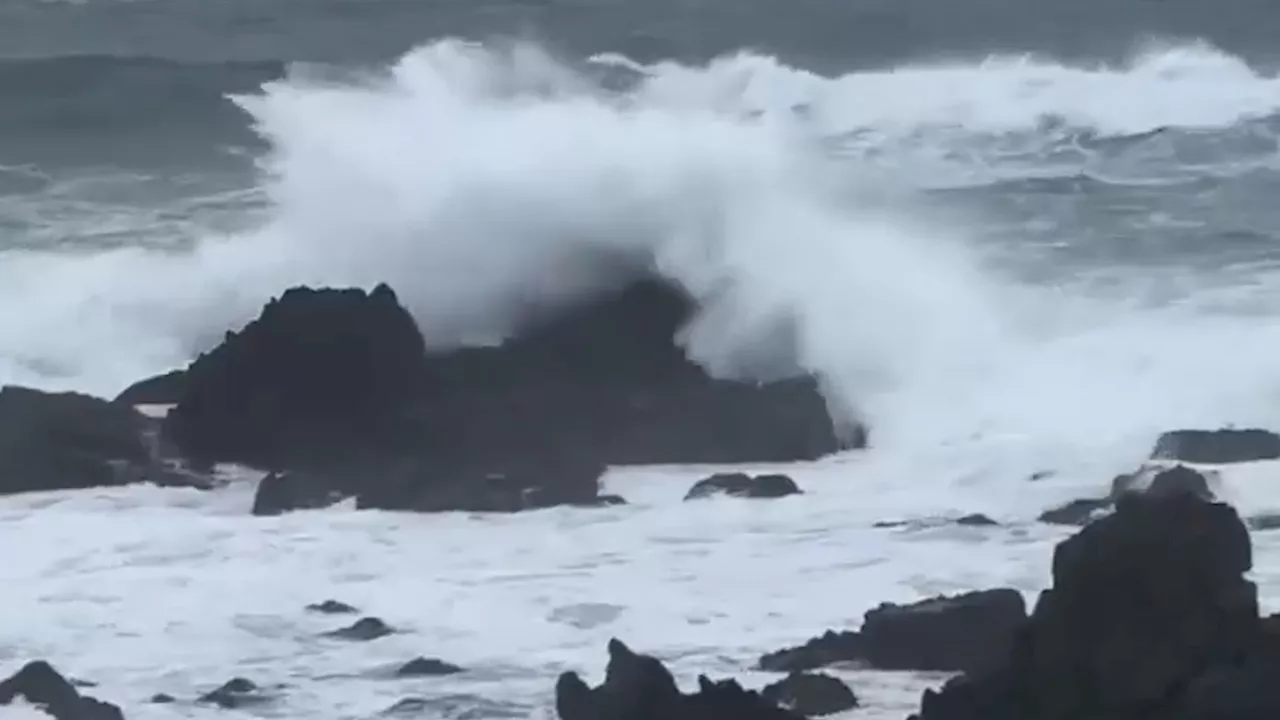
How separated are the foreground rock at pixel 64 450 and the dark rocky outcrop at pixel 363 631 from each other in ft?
10.5

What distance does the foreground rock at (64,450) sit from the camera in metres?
17.0

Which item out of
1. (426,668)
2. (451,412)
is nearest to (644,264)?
(451,412)

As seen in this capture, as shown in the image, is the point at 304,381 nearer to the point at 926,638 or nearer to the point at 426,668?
the point at 426,668

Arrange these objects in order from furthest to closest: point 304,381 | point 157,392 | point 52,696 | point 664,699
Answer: point 157,392 < point 304,381 < point 52,696 < point 664,699

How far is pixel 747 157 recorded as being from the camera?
23078mm

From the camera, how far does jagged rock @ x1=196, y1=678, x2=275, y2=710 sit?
12938mm

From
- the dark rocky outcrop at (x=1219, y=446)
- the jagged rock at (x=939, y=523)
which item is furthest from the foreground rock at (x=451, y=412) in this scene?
the dark rocky outcrop at (x=1219, y=446)

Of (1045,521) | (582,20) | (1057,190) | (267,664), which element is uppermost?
(582,20)

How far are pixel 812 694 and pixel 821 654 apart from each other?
0.71 m

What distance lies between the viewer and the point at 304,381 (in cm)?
1722

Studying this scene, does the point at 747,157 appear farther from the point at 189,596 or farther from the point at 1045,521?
the point at 189,596

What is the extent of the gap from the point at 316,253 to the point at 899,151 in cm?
1161

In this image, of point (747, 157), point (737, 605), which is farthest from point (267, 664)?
point (747, 157)

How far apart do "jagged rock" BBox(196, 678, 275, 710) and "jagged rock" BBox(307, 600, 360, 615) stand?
132 cm
